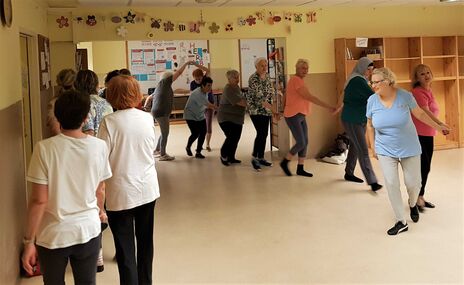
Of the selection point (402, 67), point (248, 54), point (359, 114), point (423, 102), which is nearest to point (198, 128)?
point (359, 114)

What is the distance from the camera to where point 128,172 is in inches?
104

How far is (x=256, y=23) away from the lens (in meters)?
7.08

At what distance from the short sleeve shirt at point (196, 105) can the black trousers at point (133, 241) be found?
4.88m

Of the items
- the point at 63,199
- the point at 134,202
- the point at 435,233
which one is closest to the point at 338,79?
the point at 435,233

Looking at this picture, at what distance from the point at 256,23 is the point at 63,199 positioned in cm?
538

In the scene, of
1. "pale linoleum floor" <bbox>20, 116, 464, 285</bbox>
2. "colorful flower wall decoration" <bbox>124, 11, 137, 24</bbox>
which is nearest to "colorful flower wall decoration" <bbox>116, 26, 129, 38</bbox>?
"colorful flower wall decoration" <bbox>124, 11, 137, 24</bbox>

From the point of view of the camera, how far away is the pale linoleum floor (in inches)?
132

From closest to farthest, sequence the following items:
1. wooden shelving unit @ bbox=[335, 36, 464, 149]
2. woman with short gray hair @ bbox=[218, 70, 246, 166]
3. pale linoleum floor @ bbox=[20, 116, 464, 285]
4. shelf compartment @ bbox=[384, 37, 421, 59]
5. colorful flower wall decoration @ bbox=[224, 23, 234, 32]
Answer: pale linoleum floor @ bbox=[20, 116, 464, 285]
woman with short gray hair @ bbox=[218, 70, 246, 166]
colorful flower wall decoration @ bbox=[224, 23, 234, 32]
wooden shelving unit @ bbox=[335, 36, 464, 149]
shelf compartment @ bbox=[384, 37, 421, 59]

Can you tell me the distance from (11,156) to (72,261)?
4.27ft

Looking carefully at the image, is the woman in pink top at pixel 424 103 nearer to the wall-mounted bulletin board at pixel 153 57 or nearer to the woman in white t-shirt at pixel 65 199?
the woman in white t-shirt at pixel 65 199

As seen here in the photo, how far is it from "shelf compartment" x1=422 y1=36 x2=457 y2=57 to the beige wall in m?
6.02

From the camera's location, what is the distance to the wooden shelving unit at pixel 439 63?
25.1ft

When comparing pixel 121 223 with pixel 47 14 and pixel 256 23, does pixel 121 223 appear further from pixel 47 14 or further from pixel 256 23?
pixel 256 23

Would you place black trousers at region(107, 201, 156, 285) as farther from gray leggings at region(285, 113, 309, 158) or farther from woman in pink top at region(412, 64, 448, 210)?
gray leggings at region(285, 113, 309, 158)
